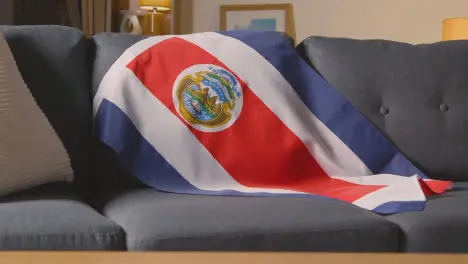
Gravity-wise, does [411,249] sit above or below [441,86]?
below

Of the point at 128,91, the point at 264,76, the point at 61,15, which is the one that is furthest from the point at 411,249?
the point at 61,15

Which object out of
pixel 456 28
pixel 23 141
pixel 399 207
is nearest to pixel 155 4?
pixel 456 28

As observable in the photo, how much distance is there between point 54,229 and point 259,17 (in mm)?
2669

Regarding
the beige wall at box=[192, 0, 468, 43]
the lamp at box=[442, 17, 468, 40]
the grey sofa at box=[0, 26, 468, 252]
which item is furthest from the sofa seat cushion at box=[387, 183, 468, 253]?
the beige wall at box=[192, 0, 468, 43]

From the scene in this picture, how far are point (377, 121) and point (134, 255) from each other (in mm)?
1175

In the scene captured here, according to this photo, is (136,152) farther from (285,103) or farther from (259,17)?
(259,17)

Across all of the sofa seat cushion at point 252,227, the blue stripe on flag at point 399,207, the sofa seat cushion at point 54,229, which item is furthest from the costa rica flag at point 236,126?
the sofa seat cushion at point 54,229

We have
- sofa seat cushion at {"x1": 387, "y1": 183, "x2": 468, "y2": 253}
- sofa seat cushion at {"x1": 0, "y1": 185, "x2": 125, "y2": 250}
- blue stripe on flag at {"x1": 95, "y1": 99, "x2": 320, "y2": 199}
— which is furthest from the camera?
blue stripe on flag at {"x1": 95, "y1": 99, "x2": 320, "y2": 199}

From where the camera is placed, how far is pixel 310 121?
1976 mm

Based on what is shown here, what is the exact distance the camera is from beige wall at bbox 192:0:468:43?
368 centimetres

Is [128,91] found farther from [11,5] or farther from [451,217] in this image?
[11,5]

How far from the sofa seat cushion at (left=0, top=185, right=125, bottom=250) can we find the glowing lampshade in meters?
2.40

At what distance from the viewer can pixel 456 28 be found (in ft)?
10.4

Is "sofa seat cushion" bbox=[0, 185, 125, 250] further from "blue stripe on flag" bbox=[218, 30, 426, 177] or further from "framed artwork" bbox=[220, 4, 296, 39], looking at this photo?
"framed artwork" bbox=[220, 4, 296, 39]
